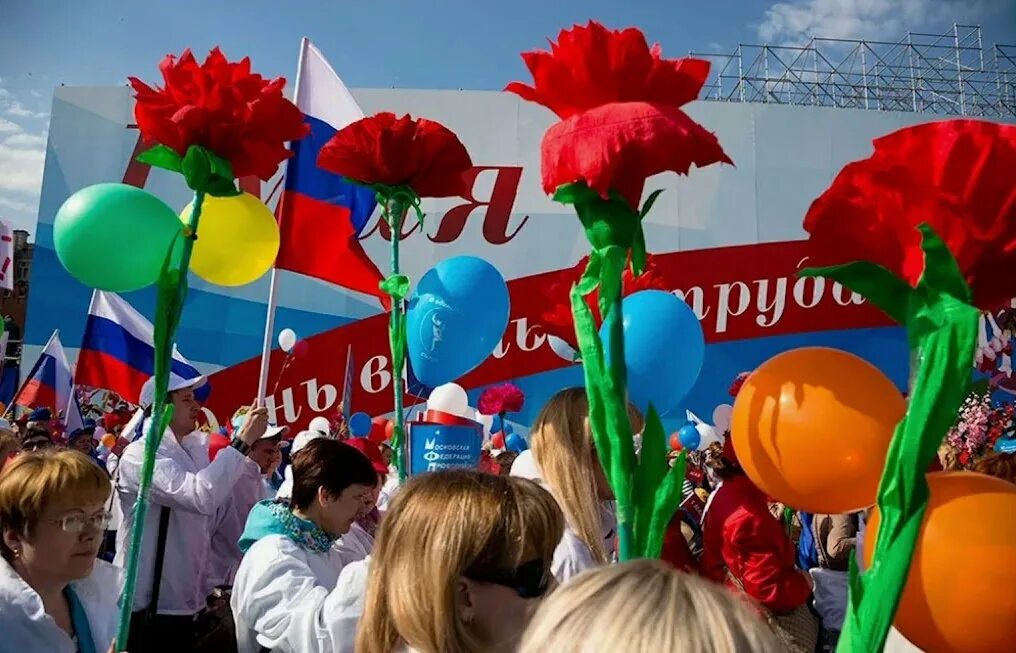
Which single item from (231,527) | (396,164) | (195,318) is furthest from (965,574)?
(195,318)

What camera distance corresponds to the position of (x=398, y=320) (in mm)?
2398

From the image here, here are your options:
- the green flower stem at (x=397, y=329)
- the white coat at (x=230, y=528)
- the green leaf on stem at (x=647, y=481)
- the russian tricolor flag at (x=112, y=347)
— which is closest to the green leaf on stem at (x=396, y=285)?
the green flower stem at (x=397, y=329)

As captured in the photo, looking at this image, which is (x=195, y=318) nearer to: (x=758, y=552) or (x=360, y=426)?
(x=360, y=426)

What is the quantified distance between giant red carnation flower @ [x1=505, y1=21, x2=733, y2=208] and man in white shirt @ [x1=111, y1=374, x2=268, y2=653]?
6.82ft

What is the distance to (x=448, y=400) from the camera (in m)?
3.71

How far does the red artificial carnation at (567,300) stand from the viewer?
6.57 feet

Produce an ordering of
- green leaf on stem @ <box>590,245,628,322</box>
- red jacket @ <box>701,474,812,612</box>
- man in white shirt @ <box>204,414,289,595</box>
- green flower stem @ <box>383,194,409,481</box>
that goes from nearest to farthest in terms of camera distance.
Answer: green leaf on stem @ <box>590,245,628,322</box>, green flower stem @ <box>383,194,409,481</box>, red jacket @ <box>701,474,812,612</box>, man in white shirt @ <box>204,414,289,595</box>

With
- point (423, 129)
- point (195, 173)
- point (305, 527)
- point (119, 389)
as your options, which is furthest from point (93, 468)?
point (119, 389)

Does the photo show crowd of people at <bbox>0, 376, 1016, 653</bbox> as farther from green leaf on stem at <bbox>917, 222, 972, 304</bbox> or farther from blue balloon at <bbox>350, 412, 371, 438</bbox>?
blue balloon at <bbox>350, 412, 371, 438</bbox>

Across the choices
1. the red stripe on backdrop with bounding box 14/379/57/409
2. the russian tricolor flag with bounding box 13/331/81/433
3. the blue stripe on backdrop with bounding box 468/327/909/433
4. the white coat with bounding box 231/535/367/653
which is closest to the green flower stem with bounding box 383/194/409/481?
the white coat with bounding box 231/535/367/653

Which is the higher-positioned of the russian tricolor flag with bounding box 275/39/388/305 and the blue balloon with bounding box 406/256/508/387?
the russian tricolor flag with bounding box 275/39/388/305

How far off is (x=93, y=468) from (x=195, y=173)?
2.25 ft

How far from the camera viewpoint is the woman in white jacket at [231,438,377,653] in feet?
5.93

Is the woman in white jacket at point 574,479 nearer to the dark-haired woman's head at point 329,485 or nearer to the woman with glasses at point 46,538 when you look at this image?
the dark-haired woman's head at point 329,485
